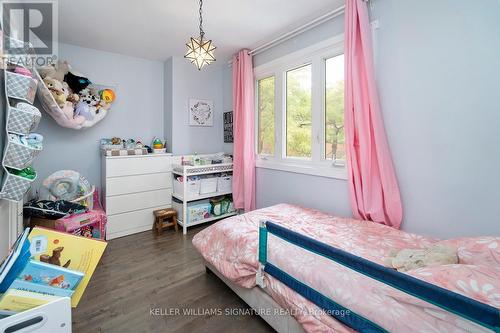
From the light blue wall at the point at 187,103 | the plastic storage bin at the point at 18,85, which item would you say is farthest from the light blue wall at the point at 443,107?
the plastic storage bin at the point at 18,85

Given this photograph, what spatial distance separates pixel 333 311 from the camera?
3.79 feet

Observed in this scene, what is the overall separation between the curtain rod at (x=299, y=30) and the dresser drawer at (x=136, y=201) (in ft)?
7.63

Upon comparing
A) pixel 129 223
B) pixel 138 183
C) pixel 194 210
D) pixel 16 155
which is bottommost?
pixel 129 223

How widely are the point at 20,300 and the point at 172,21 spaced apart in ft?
8.56

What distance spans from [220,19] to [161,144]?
1884 millimetres

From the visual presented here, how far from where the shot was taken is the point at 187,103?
3.67 m

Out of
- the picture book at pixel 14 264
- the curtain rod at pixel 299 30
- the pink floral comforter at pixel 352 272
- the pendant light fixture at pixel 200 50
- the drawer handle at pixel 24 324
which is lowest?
the pink floral comforter at pixel 352 272

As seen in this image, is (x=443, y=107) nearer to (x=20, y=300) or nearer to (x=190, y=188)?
(x=20, y=300)

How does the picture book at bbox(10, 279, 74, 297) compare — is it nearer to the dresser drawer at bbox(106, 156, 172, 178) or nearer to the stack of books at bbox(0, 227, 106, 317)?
the stack of books at bbox(0, 227, 106, 317)

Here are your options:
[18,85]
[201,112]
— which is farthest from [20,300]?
[201,112]

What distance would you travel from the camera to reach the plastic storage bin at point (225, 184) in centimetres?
355

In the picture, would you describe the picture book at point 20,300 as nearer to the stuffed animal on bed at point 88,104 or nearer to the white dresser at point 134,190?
the white dresser at point 134,190

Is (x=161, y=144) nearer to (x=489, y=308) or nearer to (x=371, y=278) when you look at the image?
(x=371, y=278)

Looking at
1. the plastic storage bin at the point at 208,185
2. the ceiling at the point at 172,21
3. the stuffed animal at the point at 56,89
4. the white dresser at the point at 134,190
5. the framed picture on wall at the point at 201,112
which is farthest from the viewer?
the framed picture on wall at the point at 201,112
